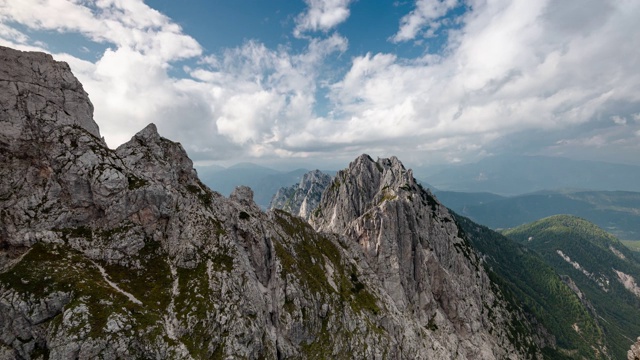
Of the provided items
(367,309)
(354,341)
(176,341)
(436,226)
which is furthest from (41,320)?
(436,226)

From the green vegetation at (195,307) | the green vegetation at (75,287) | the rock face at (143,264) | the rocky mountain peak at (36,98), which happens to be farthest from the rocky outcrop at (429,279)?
the rocky mountain peak at (36,98)

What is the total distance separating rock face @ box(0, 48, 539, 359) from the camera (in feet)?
180

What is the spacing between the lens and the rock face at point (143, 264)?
54.8 meters

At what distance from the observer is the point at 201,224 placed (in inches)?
3248

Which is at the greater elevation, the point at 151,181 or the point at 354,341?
the point at 151,181

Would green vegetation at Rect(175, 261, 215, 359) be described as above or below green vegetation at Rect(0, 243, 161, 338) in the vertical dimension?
below

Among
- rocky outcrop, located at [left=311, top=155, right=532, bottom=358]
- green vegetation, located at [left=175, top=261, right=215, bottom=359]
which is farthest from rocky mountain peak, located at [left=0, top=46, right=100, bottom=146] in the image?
rocky outcrop, located at [left=311, top=155, right=532, bottom=358]

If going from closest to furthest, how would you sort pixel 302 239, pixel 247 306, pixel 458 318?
pixel 247 306 < pixel 302 239 < pixel 458 318

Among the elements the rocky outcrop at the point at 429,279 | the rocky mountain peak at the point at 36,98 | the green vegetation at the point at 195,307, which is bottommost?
the rocky outcrop at the point at 429,279

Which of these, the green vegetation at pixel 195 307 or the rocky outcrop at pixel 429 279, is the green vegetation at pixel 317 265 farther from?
the green vegetation at pixel 195 307

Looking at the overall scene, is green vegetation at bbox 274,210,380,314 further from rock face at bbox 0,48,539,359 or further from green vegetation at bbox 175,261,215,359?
green vegetation at bbox 175,261,215,359

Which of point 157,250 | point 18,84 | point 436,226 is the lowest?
point 436,226

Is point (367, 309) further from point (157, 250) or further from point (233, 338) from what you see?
point (157, 250)

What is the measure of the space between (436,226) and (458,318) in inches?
1985
